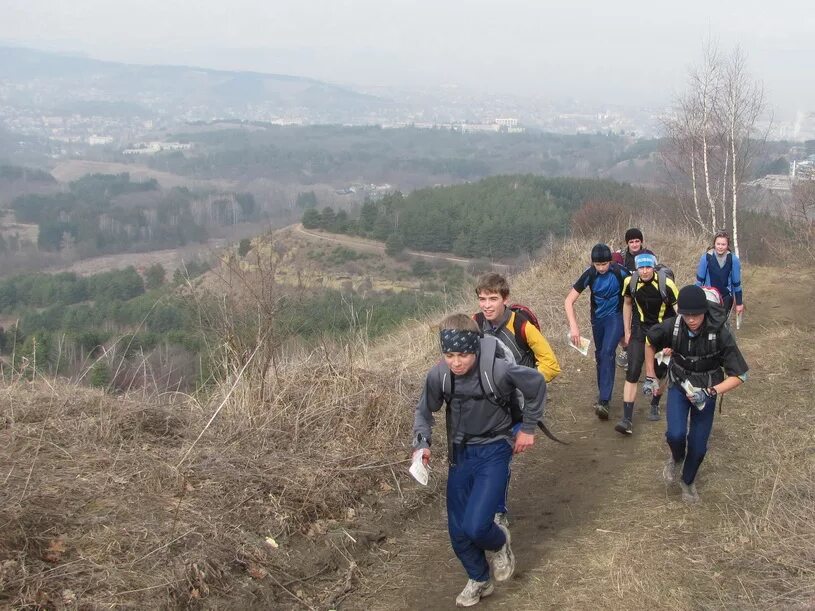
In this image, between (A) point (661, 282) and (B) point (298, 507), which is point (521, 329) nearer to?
(B) point (298, 507)

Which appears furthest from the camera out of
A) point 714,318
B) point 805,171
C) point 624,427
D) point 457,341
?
point 805,171

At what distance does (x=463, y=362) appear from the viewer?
3.85 meters

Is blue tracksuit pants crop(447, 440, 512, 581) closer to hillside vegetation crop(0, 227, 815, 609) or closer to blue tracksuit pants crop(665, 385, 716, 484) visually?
hillside vegetation crop(0, 227, 815, 609)

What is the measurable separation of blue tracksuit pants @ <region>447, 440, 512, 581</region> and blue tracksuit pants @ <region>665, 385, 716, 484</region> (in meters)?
1.50

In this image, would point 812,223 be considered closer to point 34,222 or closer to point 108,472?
point 108,472

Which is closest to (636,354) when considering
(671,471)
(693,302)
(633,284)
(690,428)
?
(633,284)

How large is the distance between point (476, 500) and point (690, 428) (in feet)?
6.16

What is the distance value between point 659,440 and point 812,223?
11862 mm

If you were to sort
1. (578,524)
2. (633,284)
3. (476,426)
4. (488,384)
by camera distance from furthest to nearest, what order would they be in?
(633,284)
(578,524)
(476,426)
(488,384)

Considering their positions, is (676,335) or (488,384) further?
(676,335)

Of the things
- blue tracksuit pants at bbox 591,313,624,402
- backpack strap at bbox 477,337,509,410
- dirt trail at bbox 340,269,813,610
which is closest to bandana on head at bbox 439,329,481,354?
backpack strap at bbox 477,337,509,410

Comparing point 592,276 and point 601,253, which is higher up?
point 601,253

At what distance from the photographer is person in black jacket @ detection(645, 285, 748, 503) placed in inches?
184

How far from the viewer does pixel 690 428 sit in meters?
5.02
